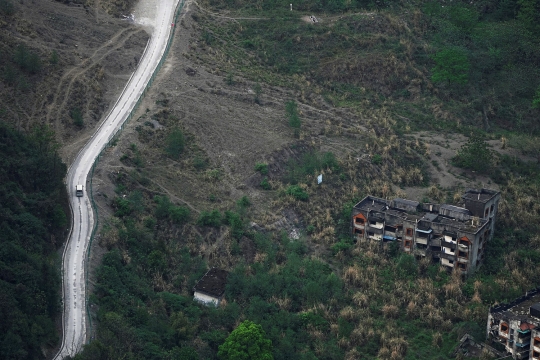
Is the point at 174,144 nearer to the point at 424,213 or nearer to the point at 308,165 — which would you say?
the point at 308,165

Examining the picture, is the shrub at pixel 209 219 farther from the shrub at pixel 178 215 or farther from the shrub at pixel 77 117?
the shrub at pixel 77 117

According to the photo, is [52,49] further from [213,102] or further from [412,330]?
[412,330]

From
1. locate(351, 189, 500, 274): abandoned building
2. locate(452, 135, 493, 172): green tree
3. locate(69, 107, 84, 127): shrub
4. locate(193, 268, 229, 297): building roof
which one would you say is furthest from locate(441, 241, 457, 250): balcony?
locate(69, 107, 84, 127): shrub

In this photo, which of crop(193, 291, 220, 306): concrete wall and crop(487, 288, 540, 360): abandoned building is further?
crop(193, 291, 220, 306): concrete wall

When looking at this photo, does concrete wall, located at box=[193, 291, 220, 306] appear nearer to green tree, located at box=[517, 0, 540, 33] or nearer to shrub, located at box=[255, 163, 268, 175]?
shrub, located at box=[255, 163, 268, 175]

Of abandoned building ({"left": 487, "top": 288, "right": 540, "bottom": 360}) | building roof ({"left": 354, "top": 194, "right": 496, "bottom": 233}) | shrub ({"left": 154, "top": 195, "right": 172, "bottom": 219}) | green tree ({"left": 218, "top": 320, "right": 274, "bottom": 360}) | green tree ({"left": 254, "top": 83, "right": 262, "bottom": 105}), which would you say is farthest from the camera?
green tree ({"left": 254, "top": 83, "right": 262, "bottom": 105})
